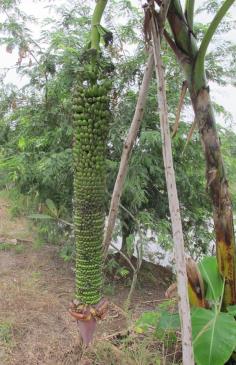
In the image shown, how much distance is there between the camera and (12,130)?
118 inches

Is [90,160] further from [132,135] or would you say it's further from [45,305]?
[45,305]

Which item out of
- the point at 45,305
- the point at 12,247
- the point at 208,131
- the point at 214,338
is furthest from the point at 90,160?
the point at 12,247

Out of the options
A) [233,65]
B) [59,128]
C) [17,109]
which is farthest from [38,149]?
[233,65]

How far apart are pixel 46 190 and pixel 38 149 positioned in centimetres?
27

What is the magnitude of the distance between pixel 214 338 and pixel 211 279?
7.3 inches

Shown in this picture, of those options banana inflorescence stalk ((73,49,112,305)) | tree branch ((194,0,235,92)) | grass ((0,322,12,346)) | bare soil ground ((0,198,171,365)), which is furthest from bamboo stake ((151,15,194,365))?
grass ((0,322,12,346))

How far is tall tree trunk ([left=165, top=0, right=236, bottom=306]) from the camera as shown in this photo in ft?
3.16

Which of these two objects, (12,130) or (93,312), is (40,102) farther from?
(93,312)

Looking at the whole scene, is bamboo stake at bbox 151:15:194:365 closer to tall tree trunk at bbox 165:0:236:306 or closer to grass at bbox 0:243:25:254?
tall tree trunk at bbox 165:0:236:306

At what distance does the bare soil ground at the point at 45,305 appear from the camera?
64.5 inches

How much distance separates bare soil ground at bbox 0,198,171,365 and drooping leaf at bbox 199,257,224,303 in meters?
0.42

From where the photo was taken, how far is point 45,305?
215 cm

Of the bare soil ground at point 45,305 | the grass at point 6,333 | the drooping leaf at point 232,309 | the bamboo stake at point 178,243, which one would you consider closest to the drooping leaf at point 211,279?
the drooping leaf at point 232,309

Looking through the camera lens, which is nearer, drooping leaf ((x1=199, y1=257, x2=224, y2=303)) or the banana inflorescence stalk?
the banana inflorescence stalk
